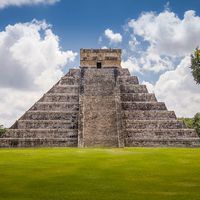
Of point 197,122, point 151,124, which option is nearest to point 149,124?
point 151,124

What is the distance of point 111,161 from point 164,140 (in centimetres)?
1659

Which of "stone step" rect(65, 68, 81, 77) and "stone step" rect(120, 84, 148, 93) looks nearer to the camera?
"stone step" rect(120, 84, 148, 93)

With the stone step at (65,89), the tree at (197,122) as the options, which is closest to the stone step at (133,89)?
the stone step at (65,89)

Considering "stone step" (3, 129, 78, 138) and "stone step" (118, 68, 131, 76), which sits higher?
"stone step" (118, 68, 131, 76)

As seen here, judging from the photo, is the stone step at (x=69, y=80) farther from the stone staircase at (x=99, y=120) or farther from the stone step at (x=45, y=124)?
the stone step at (x=45, y=124)

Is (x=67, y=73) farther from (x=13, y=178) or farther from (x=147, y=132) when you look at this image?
(x=13, y=178)

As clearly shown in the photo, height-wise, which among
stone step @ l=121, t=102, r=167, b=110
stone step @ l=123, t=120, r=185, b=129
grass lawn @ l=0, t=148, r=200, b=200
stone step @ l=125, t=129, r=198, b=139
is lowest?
grass lawn @ l=0, t=148, r=200, b=200

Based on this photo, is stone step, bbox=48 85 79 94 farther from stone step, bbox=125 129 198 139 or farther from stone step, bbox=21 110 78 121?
stone step, bbox=125 129 198 139

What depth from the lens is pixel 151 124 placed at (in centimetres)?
3750

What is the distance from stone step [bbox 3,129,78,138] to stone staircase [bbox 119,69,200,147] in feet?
15.9

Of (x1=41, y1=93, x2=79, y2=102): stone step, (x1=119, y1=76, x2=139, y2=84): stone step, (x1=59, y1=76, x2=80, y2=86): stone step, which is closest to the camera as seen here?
(x1=41, y1=93, x2=79, y2=102): stone step

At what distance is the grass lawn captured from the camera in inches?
471

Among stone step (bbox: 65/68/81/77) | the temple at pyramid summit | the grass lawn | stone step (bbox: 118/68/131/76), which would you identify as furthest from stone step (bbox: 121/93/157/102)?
Answer: the grass lawn

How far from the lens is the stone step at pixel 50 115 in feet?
126
